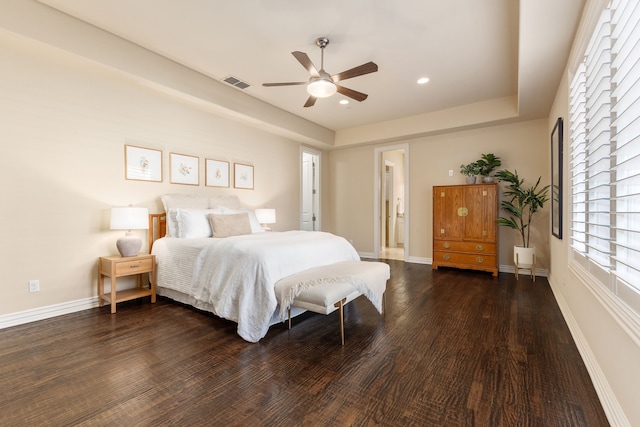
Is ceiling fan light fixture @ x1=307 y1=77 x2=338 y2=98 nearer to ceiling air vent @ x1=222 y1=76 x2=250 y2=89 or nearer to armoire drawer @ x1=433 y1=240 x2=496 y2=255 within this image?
ceiling air vent @ x1=222 y1=76 x2=250 y2=89

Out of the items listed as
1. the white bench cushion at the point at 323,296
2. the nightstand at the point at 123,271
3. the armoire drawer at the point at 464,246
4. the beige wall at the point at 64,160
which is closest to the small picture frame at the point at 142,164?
the beige wall at the point at 64,160

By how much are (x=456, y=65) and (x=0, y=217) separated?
16.6 ft

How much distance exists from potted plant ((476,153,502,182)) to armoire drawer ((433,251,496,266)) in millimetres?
1297

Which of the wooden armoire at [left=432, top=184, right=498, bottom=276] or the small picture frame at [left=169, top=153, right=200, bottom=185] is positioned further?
the wooden armoire at [left=432, top=184, right=498, bottom=276]

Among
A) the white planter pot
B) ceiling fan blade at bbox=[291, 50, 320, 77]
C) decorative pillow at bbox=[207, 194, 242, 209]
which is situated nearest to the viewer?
ceiling fan blade at bbox=[291, 50, 320, 77]

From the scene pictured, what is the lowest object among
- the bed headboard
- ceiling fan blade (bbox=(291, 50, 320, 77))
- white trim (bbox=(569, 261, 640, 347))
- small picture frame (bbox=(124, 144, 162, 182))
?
white trim (bbox=(569, 261, 640, 347))

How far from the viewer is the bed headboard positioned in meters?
3.84

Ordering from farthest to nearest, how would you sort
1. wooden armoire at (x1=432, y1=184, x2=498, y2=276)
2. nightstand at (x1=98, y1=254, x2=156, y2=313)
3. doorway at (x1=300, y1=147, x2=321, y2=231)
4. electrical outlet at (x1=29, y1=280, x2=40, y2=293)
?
doorway at (x1=300, y1=147, x2=321, y2=231) < wooden armoire at (x1=432, y1=184, x2=498, y2=276) < nightstand at (x1=98, y1=254, x2=156, y2=313) < electrical outlet at (x1=29, y1=280, x2=40, y2=293)

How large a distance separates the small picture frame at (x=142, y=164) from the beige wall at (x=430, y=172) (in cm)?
409

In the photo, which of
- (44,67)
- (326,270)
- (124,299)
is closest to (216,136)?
(44,67)

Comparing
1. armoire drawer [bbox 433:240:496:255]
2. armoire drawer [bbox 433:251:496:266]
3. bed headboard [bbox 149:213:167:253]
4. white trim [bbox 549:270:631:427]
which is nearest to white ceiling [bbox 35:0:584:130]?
bed headboard [bbox 149:213:167:253]

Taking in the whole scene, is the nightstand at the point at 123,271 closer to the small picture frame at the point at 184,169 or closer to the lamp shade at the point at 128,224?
the lamp shade at the point at 128,224

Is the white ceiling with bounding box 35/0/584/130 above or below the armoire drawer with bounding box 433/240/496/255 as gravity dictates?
above

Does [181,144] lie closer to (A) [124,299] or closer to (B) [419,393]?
(A) [124,299]
